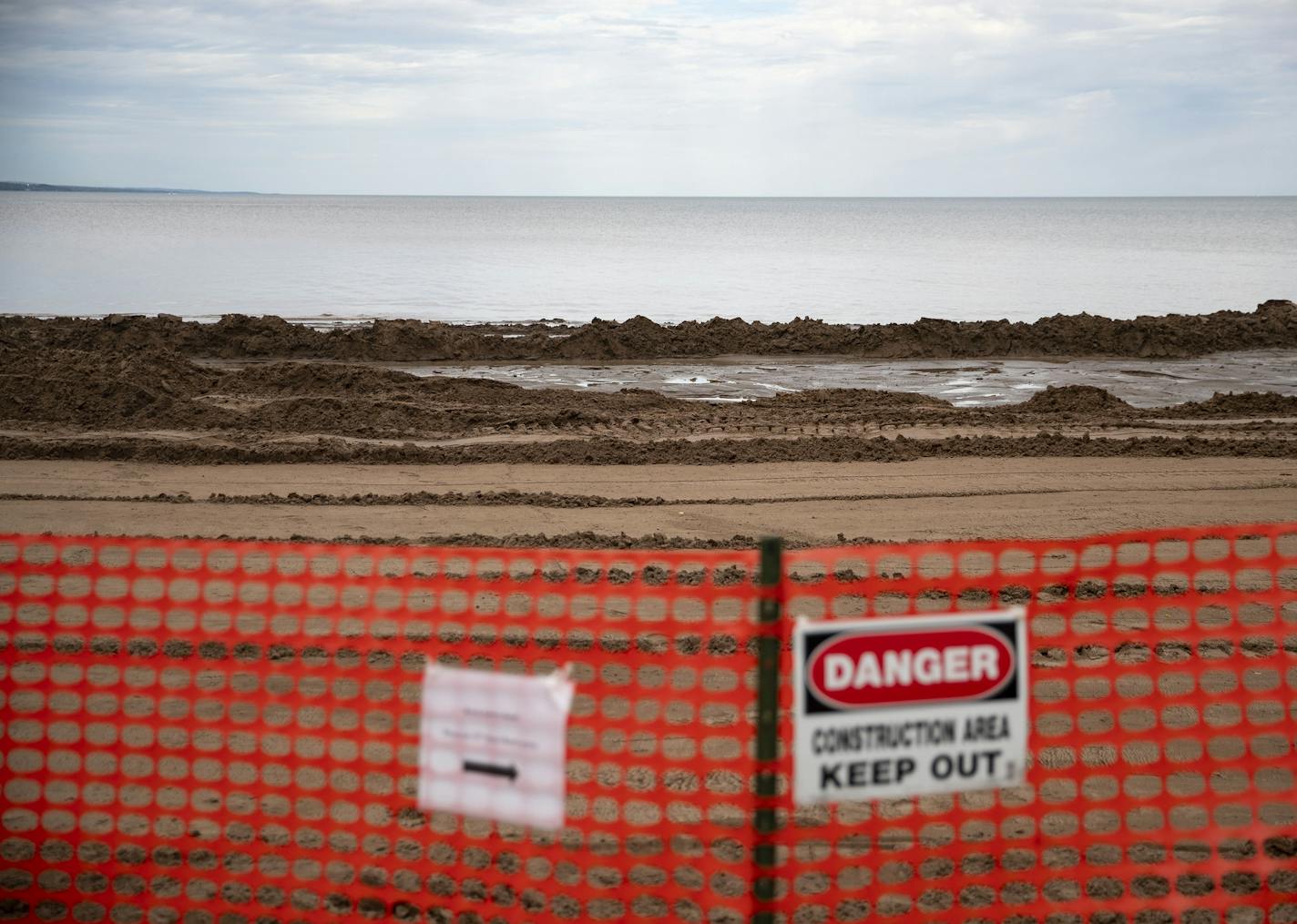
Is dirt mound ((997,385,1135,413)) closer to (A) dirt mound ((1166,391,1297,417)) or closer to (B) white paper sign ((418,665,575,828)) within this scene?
(A) dirt mound ((1166,391,1297,417))

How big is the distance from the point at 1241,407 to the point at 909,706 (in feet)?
47.9

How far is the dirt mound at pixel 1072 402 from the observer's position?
16.2 m

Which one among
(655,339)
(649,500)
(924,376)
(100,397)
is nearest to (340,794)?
(649,500)

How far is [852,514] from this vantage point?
10906 millimetres

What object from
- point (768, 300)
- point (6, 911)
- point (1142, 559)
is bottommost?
point (6, 911)

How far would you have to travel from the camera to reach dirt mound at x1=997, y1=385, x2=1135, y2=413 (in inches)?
637

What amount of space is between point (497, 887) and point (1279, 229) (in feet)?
413

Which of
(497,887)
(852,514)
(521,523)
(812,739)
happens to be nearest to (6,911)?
(497,887)

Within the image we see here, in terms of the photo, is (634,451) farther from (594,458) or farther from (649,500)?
(649,500)

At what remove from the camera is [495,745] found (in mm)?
3984

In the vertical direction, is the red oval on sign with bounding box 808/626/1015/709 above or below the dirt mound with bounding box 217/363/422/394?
below

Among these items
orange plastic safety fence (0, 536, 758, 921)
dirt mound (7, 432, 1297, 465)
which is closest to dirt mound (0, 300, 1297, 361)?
dirt mound (7, 432, 1297, 465)

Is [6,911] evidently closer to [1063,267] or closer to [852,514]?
[852,514]

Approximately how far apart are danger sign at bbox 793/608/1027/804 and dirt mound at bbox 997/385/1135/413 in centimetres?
1275
